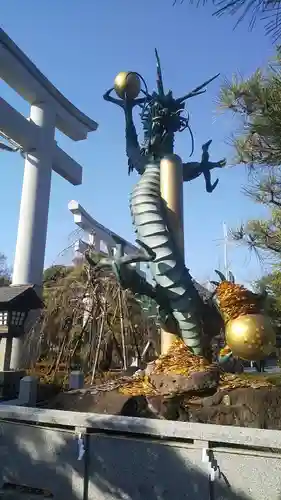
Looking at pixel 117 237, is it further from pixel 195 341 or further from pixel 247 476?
pixel 247 476

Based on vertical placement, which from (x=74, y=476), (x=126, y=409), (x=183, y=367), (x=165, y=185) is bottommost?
(x=74, y=476)

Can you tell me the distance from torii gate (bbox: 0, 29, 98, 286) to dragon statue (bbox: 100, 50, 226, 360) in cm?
741

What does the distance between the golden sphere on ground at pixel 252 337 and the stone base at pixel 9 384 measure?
5525mm

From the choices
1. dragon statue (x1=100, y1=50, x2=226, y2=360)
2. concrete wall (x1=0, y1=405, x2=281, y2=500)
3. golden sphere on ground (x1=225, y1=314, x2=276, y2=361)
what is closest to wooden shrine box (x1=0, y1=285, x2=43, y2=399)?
dragon statue (x1=100, y1=50, x2=226, y2=360)

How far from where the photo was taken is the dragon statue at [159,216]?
18.5 ft

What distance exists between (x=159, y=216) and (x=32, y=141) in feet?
31.9

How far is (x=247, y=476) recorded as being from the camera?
2482mm

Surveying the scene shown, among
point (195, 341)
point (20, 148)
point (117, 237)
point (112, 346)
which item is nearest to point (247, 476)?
point (195, 341)

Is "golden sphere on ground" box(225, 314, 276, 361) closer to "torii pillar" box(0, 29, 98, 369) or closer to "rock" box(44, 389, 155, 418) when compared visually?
"rock" box(44, 389, 155, 418)

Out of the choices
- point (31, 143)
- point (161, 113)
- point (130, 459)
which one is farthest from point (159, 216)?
point (31, 143)

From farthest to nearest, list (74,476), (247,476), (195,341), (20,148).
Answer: (20,148), (195,341), (74,476), (247,476)

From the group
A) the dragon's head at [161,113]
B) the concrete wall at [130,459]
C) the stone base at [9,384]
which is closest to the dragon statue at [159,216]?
the dragon's head at [161,113]

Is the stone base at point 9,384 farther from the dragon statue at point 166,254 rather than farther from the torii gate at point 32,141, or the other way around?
the torii gate at point 32,141

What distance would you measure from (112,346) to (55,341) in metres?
2.20
